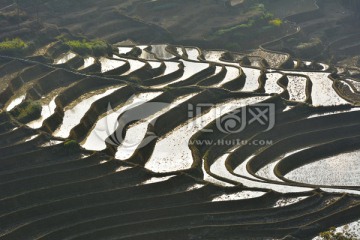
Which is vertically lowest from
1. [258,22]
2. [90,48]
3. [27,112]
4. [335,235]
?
[335,235]

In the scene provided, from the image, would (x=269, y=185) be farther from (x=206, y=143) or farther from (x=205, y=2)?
(x=205, y=2)

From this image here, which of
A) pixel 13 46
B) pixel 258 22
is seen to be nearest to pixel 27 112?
pixel 13 46

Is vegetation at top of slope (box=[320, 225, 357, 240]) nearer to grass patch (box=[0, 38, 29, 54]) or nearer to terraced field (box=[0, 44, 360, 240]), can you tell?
terraced field (box=[0, 44, 360, 240])

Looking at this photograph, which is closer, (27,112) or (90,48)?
(27,112)

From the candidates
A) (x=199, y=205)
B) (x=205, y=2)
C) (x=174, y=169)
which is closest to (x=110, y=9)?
(x=205, y=2)

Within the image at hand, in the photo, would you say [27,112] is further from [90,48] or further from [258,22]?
[258,22]

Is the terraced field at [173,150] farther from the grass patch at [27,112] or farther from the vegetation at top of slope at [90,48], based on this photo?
the vegetation at top of slope at [90,48]
